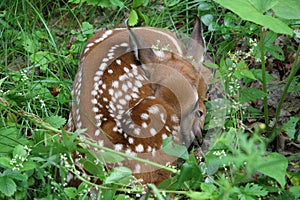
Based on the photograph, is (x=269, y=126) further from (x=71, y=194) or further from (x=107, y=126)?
(x=71, y=194)

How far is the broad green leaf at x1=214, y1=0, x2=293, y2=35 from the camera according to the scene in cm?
274

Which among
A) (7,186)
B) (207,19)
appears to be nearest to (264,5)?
(7,186)

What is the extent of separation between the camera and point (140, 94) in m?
3.71

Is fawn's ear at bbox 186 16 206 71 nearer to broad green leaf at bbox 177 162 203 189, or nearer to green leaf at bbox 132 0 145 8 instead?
green leaf at bbox 132 0 145 8

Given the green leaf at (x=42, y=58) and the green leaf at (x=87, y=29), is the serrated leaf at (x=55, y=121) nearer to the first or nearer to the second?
the green leaf at (x=42, y=58)

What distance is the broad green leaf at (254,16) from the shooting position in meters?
2.74

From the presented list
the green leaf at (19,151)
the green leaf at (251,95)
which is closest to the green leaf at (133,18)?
the green leaf at (251,95)

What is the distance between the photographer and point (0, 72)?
13.2 feet

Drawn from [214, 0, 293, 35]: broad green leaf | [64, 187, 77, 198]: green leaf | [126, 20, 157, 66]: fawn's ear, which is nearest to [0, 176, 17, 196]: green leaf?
[64, 187, 77, 198]: green leaf

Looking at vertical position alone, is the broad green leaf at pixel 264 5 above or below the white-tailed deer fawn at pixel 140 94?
above

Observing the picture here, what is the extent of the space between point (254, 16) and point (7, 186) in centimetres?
142

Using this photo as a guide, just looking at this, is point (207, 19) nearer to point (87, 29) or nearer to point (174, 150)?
point (87, 29)

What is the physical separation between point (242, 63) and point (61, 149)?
4.18ft

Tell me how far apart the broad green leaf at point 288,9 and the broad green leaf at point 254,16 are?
0.60 feet
